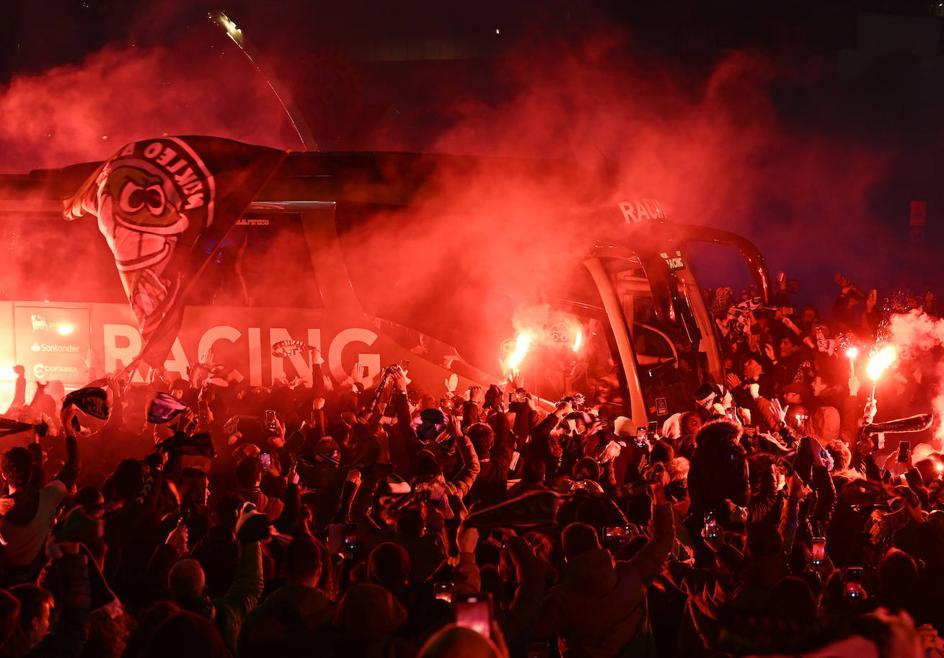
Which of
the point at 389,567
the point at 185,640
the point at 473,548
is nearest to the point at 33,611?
the point at 185,640

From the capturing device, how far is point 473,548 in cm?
505

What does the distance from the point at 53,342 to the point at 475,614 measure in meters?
11.5

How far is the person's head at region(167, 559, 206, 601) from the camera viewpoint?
376 centimetres

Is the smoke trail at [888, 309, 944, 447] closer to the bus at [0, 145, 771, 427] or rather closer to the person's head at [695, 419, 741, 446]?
the bus at [0, 145, 771, 427]

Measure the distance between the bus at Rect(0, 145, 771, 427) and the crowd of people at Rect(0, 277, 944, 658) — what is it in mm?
2942

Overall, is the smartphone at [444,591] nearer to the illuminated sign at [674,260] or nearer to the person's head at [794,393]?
the illuminated sign at [674,260]

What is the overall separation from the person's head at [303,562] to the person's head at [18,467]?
2383 mm

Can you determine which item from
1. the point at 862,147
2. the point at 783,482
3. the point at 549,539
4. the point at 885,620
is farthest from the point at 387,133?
the point at 885,620

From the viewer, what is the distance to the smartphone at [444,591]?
3.77 metres

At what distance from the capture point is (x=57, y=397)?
12914 mm

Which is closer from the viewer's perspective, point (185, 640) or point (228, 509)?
point (185, 640)

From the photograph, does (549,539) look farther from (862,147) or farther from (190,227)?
(862,147)

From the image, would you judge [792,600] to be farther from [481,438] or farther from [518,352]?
[518,352]

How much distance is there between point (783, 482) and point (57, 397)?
9.30 meters
